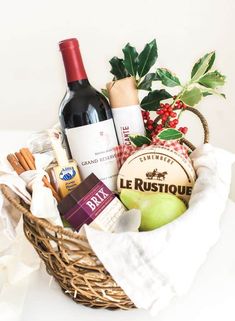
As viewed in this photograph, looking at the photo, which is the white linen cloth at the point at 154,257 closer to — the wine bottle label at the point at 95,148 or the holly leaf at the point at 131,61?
the wine bottle label at the point at 95,148

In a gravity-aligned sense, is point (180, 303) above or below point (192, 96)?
below

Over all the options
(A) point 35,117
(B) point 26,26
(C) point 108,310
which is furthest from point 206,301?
(B) point 26,26

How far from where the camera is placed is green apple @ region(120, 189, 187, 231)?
0.57 meters

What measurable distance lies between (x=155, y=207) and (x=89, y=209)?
0.33 ft

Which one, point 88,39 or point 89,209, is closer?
point 89,209

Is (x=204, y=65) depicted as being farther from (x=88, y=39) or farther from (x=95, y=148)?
(x=88, y=39)

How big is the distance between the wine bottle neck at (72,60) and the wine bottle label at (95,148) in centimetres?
9

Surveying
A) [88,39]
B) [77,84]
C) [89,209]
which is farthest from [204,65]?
[88,39]

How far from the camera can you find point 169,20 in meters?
1.23

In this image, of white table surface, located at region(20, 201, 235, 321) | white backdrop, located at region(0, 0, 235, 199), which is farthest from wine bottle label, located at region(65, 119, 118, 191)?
white backdrop, located at region(0, 0, 235, 199)

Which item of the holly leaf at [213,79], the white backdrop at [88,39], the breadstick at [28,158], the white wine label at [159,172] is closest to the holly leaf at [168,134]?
the white wine label at [159,172]

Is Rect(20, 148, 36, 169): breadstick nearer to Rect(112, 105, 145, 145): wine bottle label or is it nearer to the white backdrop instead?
Rect(112, 105, 145, 145): wine bottle label

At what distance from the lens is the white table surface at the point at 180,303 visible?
0.58m

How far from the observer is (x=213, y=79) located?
719 mm
